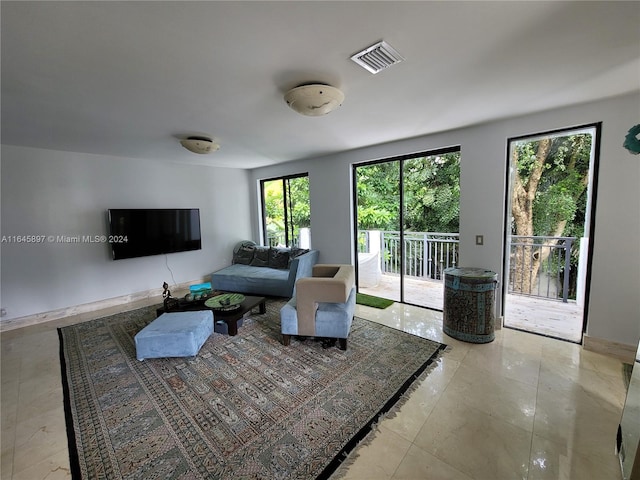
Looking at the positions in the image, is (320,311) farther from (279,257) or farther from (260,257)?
(260,257)

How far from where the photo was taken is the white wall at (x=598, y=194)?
2.34 meters

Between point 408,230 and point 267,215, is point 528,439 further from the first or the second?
point 267,215

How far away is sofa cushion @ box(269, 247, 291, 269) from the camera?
15.6ft

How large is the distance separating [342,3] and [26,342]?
4575mm

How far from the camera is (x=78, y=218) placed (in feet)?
12.8

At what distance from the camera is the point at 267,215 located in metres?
6.04

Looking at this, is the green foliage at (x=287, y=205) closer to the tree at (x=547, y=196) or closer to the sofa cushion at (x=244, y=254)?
the sofa cushion at (x=244, y=254)

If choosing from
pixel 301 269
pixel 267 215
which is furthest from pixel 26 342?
pixel 267 215

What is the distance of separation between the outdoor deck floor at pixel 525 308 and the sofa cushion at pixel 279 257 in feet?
4.81

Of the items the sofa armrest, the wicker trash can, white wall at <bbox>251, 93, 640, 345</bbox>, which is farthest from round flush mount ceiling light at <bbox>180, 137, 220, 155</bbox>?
the wicker trash can

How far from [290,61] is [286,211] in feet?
12.8

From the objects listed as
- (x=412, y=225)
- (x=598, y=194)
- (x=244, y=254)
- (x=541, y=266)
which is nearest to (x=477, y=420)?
(x=598, y=194)

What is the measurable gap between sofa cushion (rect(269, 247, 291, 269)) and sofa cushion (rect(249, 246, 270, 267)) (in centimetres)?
12

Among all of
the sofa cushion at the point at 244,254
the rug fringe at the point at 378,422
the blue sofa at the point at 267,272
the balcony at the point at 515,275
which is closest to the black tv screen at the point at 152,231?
the sofa cushion at the point at 244,254
